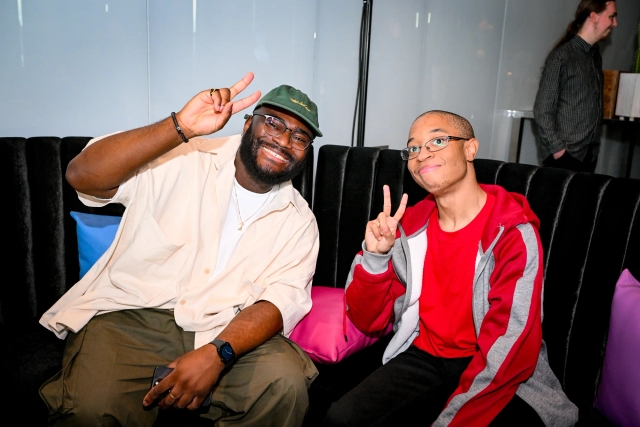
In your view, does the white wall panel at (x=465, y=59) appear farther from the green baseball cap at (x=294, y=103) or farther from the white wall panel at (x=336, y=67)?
the green baseball cap at (x=294, y=103)

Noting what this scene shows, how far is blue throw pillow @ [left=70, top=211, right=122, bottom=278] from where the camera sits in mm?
1965

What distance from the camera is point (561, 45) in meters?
3.31

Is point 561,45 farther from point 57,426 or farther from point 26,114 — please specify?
point 57,426

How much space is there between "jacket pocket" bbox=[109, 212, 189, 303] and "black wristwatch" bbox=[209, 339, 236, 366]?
328 mm

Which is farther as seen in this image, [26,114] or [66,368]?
[26,114]

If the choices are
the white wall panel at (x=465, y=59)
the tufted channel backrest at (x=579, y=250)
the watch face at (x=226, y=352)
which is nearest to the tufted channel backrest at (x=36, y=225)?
the watch face at (x=226, y=352)

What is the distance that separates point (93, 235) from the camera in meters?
1.97

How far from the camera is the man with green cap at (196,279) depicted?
63.6 inches

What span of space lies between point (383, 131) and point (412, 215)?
155 cm

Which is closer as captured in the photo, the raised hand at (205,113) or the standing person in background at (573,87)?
the raised hand at (205,113)

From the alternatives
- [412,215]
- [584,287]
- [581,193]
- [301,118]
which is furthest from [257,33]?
[584,287]

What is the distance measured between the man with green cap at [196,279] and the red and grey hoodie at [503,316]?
31 cm

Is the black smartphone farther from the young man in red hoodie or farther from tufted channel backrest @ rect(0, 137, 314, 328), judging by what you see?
tufted channel backrest @ rect(0, 137, 314, 328)

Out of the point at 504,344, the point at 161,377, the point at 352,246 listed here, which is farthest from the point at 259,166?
the point at 504,344
